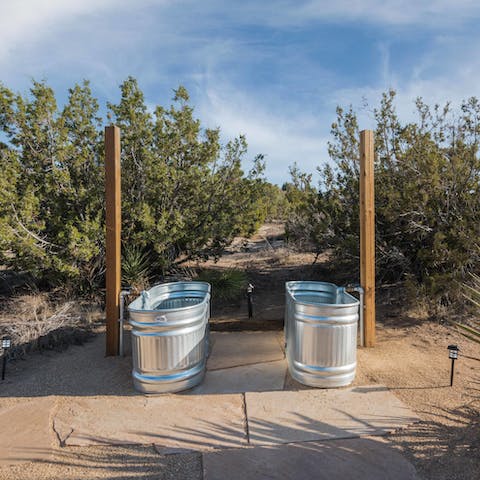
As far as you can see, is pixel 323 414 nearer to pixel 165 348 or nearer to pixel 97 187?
pixel 165 348

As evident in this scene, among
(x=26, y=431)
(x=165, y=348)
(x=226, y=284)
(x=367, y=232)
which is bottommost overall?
(x=26, y=431)

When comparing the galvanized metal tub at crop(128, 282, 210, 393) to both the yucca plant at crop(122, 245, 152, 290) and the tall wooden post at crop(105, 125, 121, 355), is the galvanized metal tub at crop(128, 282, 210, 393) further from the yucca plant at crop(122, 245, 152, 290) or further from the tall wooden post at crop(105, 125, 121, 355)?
the yucca plant at crop(122, 245, 152, 290)

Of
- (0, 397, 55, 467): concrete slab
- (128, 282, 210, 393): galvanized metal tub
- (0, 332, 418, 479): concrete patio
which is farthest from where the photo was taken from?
(128, 282, 210, 393): galvanized metal tub

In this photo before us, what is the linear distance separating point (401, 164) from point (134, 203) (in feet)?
15.4

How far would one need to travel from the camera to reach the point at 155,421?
10.5ft

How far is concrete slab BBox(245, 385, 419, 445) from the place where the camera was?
2.96 meters

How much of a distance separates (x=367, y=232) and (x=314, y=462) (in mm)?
3110

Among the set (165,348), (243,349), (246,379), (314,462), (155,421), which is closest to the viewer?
(314,462)

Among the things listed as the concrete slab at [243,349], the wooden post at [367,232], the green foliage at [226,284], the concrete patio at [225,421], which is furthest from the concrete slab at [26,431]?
the green foliage at [226,284]

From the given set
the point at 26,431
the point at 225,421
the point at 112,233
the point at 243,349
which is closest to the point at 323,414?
the point at 225,421

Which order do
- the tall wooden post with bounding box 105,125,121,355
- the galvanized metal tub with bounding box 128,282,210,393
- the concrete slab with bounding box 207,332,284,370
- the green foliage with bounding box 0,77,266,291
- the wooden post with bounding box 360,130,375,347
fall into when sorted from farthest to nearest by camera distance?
the green foliage with bounding box 0,77,266,291
the wooden post with bounding box 360,130,375,347
the tall wooden post with bounding box 105,125,121,355
the concrete slab with bounding box 207,332,284,370
the galvanized metal tub with bounding box 128,282,210,393

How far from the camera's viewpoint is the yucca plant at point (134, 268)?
6.86 meters

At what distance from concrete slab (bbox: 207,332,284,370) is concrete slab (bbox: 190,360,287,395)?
146 mm

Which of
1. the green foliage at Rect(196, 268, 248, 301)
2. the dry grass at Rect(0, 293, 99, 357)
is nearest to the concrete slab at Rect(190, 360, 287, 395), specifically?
the dry grass at Rect(0, 293, 99, 357)
